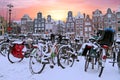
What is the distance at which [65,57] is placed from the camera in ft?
28.4

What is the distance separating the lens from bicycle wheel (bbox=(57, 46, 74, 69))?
864cm

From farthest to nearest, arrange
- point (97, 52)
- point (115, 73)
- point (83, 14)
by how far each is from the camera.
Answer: point (83, 14) < point (115, 73) < point (97, 52)

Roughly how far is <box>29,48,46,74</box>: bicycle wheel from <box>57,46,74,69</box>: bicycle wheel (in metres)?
0.96

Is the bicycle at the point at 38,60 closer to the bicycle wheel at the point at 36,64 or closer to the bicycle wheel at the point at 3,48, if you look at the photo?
the bicycle wheel at the point at 36,64

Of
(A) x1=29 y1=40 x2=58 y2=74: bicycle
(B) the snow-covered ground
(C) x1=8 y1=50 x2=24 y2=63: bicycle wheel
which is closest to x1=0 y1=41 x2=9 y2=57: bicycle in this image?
(C) x1=8 y1=50 x2=24 y2=63: bicycle wheel

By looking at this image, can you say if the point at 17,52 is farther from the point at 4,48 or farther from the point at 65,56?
the point at 4,48

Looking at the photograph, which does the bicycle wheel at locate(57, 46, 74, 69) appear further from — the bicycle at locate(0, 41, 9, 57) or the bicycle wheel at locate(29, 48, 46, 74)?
the bicycle at locate(0, 41, 9, 57)

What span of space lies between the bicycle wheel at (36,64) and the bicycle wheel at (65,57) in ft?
3.15

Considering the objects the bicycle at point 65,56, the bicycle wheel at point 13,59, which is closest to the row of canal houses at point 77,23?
the bicycle wheel at point 13,59

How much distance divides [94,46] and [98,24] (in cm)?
6219

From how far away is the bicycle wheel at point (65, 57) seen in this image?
8.64 m

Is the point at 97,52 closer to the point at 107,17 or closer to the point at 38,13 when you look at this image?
the point at 107,17

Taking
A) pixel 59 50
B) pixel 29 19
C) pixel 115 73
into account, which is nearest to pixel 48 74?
pixel 59 50

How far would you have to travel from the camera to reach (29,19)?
281 ft
